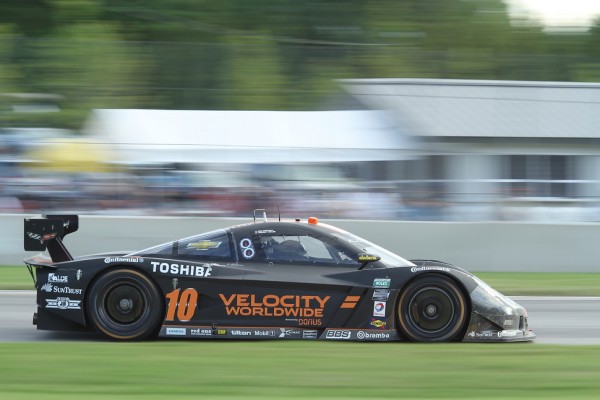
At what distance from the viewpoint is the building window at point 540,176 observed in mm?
16266

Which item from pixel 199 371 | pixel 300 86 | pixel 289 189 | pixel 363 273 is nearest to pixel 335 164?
pixel 289 189

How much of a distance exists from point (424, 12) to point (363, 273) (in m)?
20.6

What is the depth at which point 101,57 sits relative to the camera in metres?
20.0

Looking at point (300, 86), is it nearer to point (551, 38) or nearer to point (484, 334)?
point (551, 38)

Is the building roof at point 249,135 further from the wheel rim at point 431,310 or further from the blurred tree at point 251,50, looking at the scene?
the wheel rim at point 431,310

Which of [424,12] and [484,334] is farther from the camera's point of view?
[424,12]

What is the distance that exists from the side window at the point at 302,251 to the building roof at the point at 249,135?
8084 mm

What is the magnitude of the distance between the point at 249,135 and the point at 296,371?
11578 millimetres

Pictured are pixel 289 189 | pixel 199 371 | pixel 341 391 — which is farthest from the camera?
pixel 289 189

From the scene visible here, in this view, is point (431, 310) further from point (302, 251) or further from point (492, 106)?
point (492, 106)

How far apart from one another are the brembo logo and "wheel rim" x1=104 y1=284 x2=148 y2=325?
785 millimetres

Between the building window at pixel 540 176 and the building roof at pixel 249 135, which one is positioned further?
the building roof at pixel 249 135

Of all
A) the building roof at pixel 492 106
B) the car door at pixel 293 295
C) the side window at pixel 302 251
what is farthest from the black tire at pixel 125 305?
the building roof at pixel 492 106

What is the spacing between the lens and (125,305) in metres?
8.26
